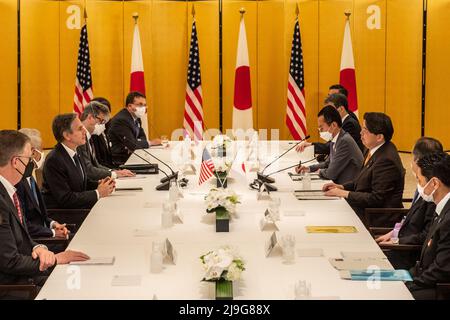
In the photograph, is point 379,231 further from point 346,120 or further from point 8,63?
point 8,63

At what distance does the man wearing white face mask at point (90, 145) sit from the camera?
6.75 m

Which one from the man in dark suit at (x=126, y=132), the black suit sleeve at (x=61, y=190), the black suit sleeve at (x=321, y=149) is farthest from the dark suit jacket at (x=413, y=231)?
the man in dark suit at (x=126, y=132)

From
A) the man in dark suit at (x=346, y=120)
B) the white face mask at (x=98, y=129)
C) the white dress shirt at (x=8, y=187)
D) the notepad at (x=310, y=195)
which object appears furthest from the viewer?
the man in dark suit at (x=346, y=120)

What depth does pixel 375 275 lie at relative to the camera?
3643 mm

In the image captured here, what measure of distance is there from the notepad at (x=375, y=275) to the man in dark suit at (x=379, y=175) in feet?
6.55

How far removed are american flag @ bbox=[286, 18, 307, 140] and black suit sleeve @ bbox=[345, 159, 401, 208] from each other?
5310 millimetres

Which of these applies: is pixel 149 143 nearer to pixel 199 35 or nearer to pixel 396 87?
pixel 199 35

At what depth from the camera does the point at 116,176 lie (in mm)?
6660

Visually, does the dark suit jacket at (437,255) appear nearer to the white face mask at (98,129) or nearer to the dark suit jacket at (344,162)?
the dark suit jacket at (344,162)

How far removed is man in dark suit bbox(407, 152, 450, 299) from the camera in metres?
3.87

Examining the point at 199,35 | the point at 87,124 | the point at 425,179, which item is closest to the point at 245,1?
the point at 199,35

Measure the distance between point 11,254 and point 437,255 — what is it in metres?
2.19

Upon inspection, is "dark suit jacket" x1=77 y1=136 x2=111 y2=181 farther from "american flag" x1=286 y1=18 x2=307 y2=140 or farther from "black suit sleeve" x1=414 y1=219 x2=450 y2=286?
"american flag" x1=286 y1=18 x2=307 y2=140

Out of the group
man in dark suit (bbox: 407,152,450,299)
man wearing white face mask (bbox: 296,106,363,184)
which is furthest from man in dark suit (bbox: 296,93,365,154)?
man in dark suit (bbox: 407,152,450,299)
